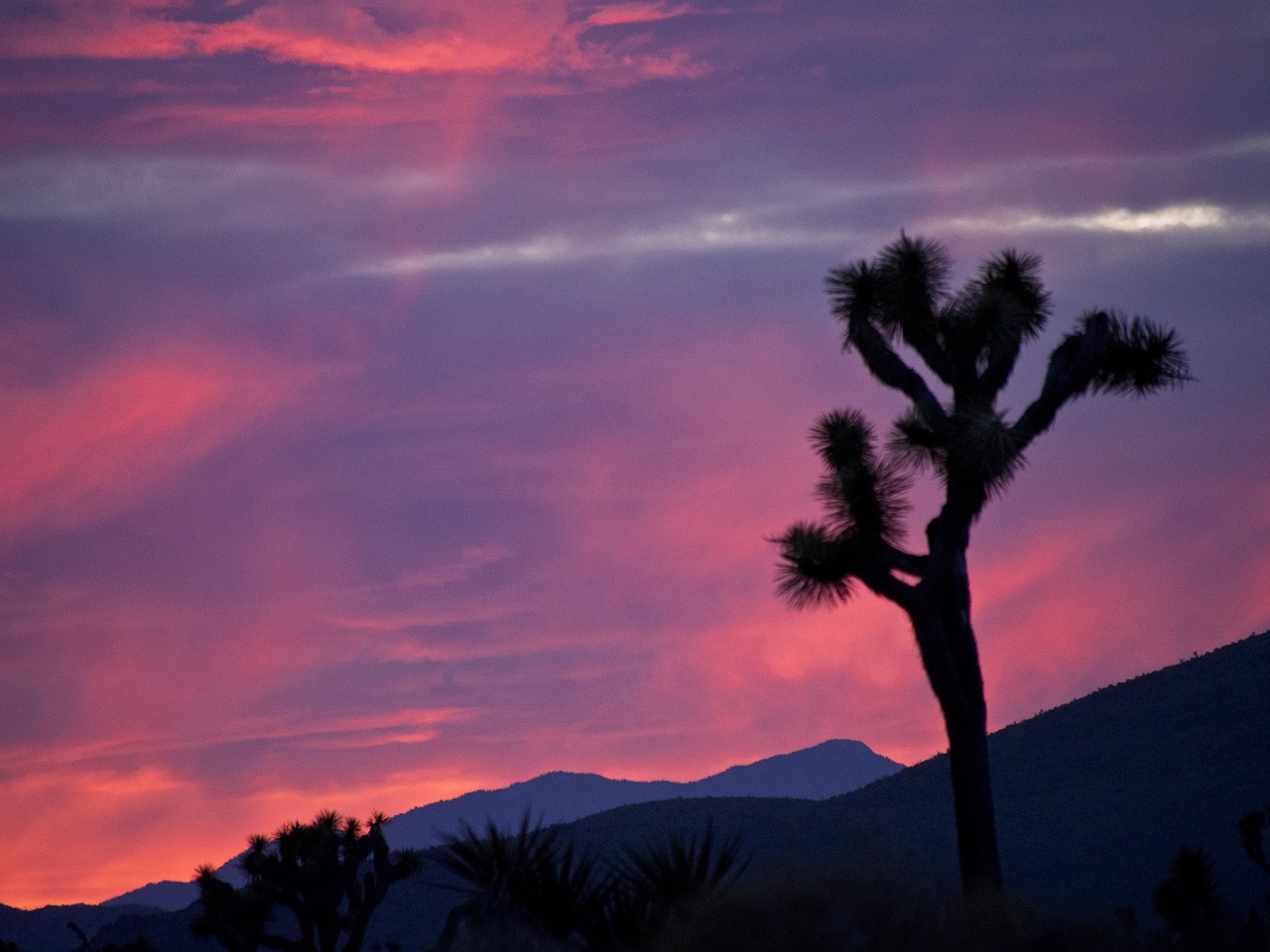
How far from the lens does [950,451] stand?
16.9 m

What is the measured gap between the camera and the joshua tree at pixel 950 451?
55.2 feet

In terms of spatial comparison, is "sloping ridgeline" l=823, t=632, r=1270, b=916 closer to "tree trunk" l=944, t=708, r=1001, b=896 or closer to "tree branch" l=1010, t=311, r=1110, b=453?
"tree trunk" l=944, t=708, r=1001, b=896

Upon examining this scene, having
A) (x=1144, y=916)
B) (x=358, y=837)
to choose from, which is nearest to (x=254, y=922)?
(x=358, y=837)

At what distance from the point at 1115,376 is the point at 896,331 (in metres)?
2.63

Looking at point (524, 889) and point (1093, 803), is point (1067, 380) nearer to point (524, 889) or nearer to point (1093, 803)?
point (524, 889)

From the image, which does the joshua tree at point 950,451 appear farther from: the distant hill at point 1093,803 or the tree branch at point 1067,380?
the distant hill at point 1093,803

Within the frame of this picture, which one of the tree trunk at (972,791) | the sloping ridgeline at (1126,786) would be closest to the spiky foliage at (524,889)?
the tree trunk at (972,791)

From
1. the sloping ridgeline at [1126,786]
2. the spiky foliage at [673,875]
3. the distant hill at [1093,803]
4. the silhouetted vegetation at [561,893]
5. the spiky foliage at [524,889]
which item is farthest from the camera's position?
the distant hill at [1093,803]

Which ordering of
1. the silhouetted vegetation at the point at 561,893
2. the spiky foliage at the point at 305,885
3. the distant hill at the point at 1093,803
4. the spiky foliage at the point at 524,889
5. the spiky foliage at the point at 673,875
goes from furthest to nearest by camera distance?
the distant hill at the point at 1093,803 < the spiky foliage at the point at 305,885 < the spiky foliage at the point at 524,889 < the spiky foliage at the point at 673,875 < the silhouetted vegetation at the point at 561,893

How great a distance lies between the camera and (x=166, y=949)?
262 ft

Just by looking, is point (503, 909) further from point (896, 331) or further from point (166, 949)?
point (166, 949)

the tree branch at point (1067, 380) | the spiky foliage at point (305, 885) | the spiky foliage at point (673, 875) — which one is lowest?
the spiky foliage at point (673, 875)

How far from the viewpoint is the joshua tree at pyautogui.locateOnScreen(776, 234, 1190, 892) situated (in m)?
16.8

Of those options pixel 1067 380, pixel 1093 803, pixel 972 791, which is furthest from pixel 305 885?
pixel 1093 803
